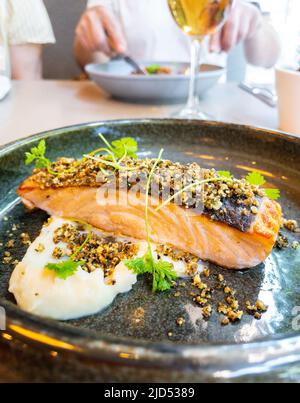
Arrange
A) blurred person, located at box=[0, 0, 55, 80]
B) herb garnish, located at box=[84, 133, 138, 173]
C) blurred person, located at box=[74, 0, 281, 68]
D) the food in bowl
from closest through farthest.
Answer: herb garnish, located at box=[84, 133, 138, 173]
the food in bowl
blurred person, located at box=[74, 0, 281, 68]
blurred person, located at box=[0, 0, 55, 80]

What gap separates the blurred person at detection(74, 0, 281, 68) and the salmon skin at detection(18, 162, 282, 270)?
2.23 metres

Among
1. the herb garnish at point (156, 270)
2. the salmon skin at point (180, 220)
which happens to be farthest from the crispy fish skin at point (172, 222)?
the herb garnish at point (156, 270)

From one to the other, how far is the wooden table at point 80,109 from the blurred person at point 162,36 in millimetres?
663

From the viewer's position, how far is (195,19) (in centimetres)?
205

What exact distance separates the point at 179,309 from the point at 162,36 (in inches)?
132

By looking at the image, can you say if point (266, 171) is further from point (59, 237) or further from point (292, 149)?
point (59, 237)

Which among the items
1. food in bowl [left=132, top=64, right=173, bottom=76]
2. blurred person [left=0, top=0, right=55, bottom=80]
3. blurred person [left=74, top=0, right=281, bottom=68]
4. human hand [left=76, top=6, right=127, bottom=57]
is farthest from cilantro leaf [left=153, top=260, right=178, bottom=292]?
blurred person [left=0, top=0, right=55, bottom=80]

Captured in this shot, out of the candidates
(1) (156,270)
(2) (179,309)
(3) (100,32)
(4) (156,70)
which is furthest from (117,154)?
(3) (100,32)

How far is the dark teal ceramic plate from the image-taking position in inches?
22.6

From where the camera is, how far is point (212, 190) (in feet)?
3.79

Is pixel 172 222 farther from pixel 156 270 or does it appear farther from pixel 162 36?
pixel 162 36

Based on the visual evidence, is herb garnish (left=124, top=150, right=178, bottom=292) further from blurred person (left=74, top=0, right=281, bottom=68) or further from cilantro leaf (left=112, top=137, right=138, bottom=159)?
blurred person (left=74, top=0, right=281, bottom=68)

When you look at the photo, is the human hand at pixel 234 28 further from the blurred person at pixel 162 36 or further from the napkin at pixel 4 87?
the napkin at pixel 4 87
